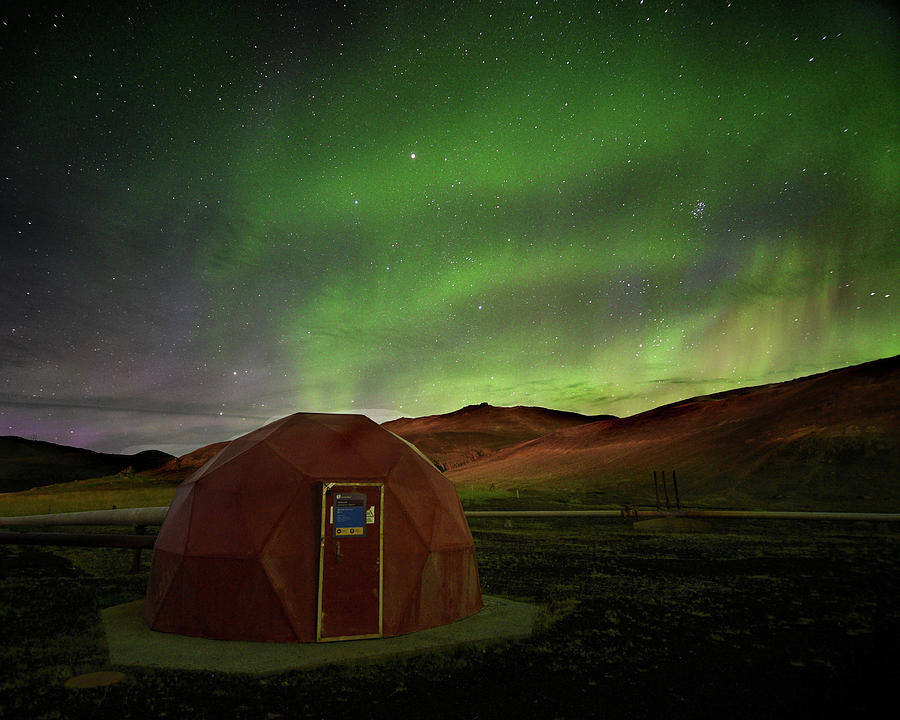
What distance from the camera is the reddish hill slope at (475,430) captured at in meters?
105

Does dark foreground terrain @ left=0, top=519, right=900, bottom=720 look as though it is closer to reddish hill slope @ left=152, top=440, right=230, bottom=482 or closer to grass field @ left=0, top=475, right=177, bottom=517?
grass field @ left=0, top=475, right=177, bottom=517

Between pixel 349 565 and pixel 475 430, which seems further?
pixel 475 430

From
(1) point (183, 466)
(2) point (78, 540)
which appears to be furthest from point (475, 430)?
(2) point (78, 540)

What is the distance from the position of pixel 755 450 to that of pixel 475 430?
71224 millimetres

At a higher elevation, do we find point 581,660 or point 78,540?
point 78,540

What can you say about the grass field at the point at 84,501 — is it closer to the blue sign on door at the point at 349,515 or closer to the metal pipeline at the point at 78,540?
the metal pipeline at the point at 78,540

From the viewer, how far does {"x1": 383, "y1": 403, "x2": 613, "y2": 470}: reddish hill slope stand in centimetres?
10519

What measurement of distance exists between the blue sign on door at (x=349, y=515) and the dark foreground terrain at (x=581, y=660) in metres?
1.72

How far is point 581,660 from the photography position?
21.6 ft

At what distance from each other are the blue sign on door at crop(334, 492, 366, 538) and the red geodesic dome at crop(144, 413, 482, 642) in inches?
3.7

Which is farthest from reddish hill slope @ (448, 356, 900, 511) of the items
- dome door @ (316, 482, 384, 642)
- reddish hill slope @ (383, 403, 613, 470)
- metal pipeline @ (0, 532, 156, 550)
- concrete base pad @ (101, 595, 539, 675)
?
metal pipeline @ (0, 532, 156, 550)

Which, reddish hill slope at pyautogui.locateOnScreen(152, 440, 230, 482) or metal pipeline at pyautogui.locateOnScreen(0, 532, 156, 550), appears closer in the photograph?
metal pipeline at pyautogui.locateOnScreen(0, 532, 156, 550)

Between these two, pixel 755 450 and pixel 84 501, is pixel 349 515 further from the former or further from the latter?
pixel 755 450

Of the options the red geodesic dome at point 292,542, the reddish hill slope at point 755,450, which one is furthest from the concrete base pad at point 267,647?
the reddish hill slope at point 755,450
